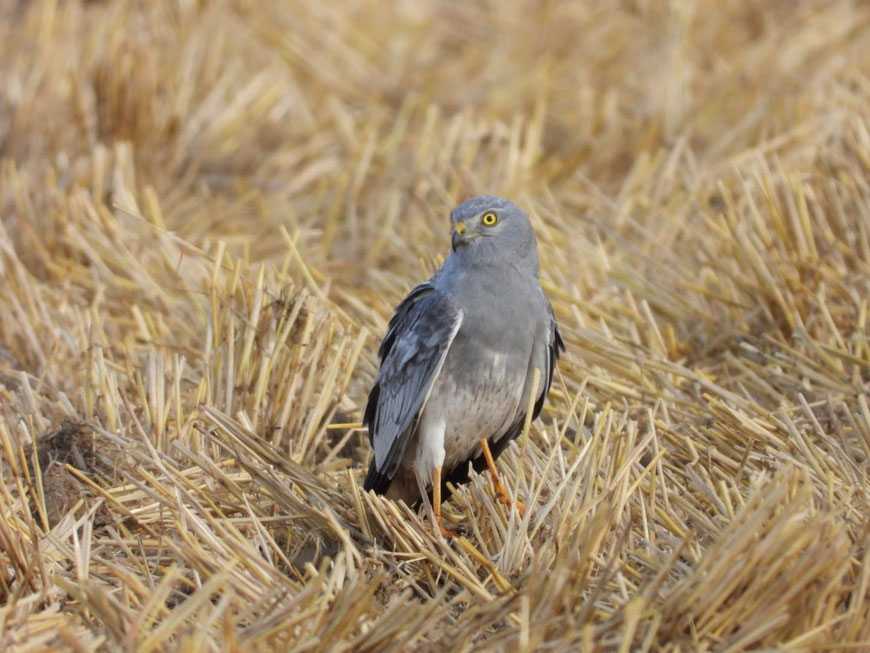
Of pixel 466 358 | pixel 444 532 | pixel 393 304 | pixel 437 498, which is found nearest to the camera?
pixel 444 532

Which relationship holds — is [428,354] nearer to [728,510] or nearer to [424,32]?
[728,510]

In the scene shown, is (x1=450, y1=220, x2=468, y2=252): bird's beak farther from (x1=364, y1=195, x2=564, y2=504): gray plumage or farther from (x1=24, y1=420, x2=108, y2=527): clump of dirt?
(x1=24, y1=420, x2=108, y2=527): clump of dirt

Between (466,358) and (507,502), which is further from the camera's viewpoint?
(466,358)

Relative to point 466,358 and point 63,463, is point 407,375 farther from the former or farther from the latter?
point 63,463

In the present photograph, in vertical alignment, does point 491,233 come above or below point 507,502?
above

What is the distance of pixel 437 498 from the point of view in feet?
12.1

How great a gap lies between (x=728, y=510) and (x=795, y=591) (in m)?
0.47

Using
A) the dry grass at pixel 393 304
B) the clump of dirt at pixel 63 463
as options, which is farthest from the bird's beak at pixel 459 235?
the clump of dirt at pixel 63 463

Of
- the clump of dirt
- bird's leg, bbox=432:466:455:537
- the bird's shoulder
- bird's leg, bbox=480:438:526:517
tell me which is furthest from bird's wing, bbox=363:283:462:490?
the clump of dirt

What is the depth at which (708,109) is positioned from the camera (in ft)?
24.4

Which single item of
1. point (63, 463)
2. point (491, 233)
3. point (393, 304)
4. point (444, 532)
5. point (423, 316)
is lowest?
point (444, 532)

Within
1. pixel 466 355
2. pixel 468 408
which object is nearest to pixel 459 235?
pixel 466 355

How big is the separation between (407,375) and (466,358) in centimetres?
21

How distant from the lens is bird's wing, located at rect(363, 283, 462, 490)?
3791 millimetres
